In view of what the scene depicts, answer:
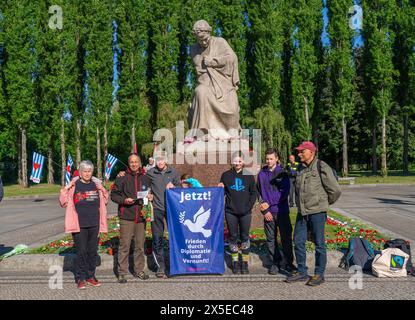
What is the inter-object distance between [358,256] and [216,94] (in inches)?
185

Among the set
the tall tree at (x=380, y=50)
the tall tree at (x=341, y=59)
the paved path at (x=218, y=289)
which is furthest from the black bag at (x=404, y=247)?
the tall tree at (x=380, y=50)

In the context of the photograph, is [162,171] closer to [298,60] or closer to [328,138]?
[298,60]

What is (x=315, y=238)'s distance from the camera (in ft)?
18.2

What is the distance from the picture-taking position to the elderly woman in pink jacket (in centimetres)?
571

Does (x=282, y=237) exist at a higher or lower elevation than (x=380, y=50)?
lower

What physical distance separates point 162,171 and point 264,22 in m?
29.0

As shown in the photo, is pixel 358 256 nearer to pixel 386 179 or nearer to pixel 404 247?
pixel 404 247

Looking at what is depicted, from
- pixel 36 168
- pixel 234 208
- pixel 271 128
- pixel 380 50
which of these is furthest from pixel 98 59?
pixel 234 208

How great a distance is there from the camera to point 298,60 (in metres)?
33.4

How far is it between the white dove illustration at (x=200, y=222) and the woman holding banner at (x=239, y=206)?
32 centimetres

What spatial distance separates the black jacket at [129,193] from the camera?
6.01 meters

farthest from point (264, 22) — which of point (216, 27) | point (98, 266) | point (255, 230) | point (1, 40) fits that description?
point (98, 266)

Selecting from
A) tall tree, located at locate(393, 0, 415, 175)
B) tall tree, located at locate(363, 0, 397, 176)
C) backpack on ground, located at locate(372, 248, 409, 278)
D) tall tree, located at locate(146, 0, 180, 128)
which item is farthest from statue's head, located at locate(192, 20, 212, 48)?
tall tree, located at locate(393, 0, 415, 175)

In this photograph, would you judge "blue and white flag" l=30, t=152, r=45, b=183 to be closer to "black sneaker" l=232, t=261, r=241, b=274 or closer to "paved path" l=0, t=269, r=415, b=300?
"paved path" l=0, t=269, r=415, b=300
